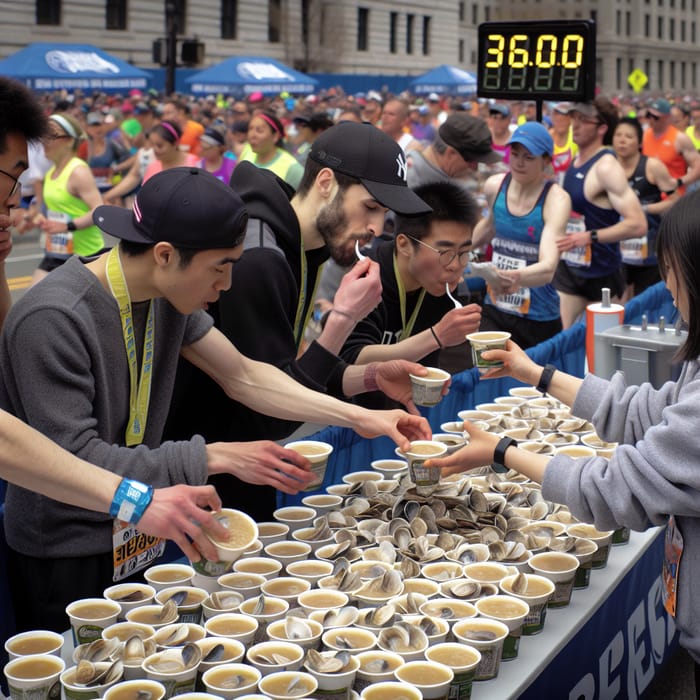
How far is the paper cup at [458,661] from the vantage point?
2.62m

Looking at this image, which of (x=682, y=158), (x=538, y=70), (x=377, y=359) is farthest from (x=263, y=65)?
(x=377, y=359)

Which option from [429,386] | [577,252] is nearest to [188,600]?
[429,386]

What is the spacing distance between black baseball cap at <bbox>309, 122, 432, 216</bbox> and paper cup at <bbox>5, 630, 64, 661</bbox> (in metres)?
1.81

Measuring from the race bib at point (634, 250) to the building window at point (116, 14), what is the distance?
43916 mm

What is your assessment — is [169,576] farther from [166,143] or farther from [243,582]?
[166,143]

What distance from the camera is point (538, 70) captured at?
8.39 m

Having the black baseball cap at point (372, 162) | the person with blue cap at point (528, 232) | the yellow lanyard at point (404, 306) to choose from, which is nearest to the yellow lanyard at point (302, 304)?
the black baseball cap at point (372, 162)

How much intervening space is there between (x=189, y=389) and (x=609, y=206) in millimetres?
5226

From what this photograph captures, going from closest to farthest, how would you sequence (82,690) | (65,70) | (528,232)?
(82,690)
(528,232)
(65,70)

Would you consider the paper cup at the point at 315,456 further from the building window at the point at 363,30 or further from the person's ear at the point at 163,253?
the building window at the point at 363,30

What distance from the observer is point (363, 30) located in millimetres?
67625

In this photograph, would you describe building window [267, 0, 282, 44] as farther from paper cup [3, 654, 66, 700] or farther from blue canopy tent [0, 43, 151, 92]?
paper cup [3, 654, 66, 700]

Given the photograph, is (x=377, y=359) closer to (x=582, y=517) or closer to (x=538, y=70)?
(x=582, y=517)

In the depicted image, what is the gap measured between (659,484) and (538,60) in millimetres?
6173
